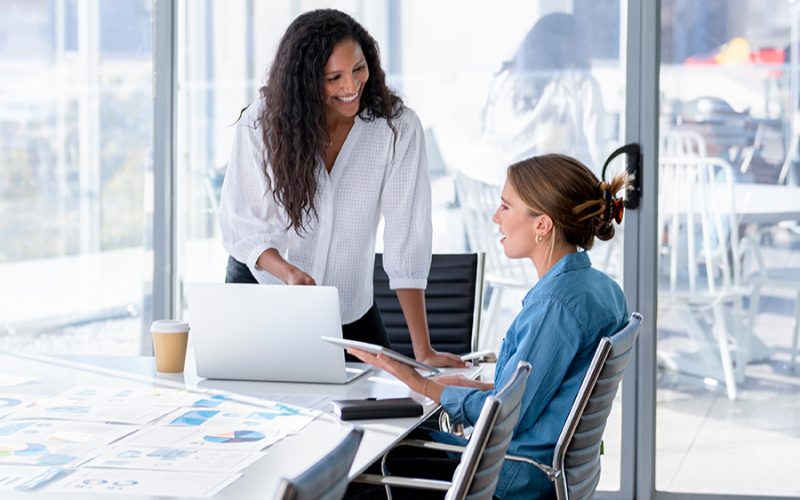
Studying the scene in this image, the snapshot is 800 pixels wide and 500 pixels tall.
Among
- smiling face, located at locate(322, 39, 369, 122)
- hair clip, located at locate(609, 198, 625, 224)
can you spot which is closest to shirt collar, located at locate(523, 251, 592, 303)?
hair clip, located at locate(609, 198, 625, 224)

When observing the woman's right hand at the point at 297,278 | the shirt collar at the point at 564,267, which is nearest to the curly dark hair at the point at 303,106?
the woman's right hand at the point at 297,278

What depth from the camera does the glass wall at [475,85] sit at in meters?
3.91

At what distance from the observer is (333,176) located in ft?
9.05

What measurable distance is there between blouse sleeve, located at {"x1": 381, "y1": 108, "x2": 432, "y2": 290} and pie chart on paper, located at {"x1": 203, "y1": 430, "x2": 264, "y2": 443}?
34.7 inches

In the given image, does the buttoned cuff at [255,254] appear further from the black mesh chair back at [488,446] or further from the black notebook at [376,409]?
A: the black mesh chair back at [488,446]

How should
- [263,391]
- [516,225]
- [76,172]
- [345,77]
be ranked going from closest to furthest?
[263,391] < [516,225] < [345,77] < [76,172]

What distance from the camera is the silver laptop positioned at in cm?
226

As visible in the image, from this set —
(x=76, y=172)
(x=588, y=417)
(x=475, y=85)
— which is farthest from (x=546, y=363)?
(x=76, y=172)

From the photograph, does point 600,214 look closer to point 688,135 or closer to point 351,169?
point 351,169

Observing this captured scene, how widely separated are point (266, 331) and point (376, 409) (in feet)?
1.14

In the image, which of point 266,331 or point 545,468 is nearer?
point 545,468

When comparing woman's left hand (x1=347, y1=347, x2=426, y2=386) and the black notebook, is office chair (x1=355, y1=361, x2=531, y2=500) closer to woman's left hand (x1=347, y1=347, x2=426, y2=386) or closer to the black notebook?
the black notebook

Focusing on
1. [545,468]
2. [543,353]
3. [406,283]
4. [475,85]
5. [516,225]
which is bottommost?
[545,468]

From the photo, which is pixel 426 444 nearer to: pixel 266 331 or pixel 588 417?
pixel 588 417
